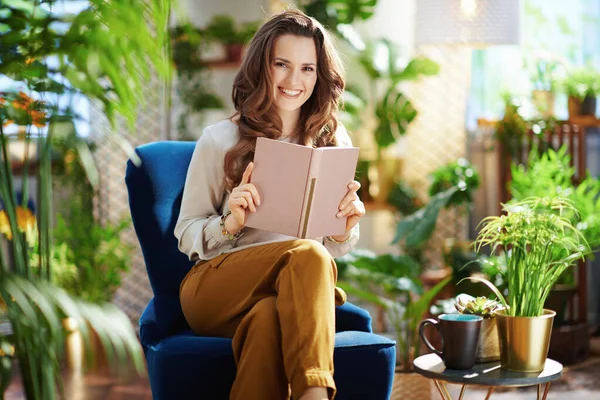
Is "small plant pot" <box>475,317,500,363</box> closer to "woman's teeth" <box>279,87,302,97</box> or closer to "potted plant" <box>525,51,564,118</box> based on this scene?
"woman's teeth" <box>279,87,302,97</box>

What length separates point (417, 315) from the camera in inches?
142

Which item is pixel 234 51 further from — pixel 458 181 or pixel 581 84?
pixel 581 84

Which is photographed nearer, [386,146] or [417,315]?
[417,315]

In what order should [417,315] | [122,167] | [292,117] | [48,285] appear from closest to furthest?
[48,285]
[292,117]
[417,315]
[122,167]

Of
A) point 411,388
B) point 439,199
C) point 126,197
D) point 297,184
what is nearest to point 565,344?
point 439,199

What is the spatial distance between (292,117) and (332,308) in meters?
0.70

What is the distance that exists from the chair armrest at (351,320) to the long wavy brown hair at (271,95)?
47cm

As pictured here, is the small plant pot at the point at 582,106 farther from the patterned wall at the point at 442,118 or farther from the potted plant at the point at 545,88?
the patterned wall at the point at 442,118

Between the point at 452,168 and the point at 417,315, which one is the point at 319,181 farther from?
the point at 452,168

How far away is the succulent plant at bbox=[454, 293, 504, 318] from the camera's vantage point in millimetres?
2087

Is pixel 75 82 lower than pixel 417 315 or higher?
higher

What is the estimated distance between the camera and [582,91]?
14.4 feet

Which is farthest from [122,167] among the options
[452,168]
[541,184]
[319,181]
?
[319,181]

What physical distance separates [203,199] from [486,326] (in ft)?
2.73
